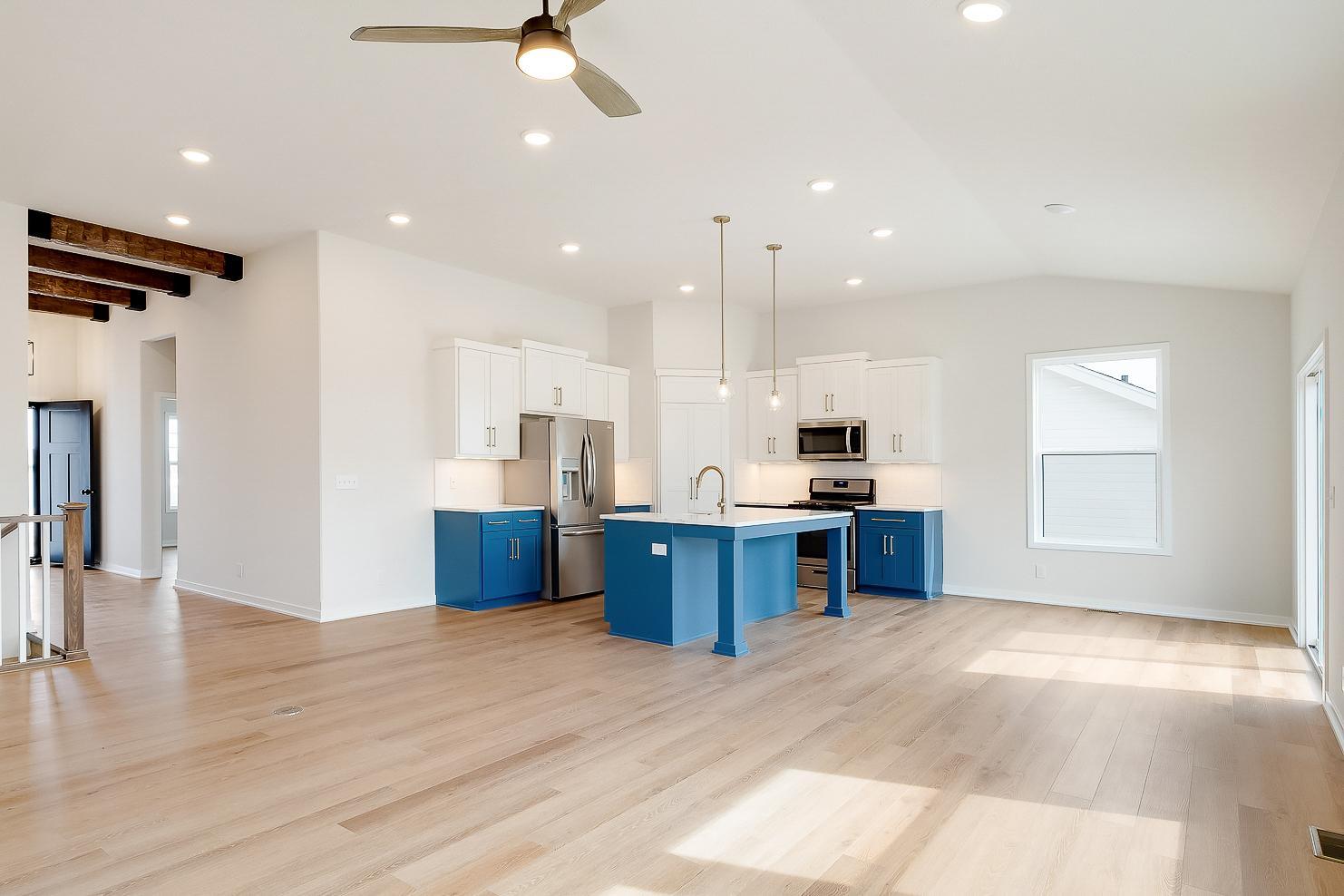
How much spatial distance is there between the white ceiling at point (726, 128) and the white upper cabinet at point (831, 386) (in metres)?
1.69

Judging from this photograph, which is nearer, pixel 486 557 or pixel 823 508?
pixel 486 557

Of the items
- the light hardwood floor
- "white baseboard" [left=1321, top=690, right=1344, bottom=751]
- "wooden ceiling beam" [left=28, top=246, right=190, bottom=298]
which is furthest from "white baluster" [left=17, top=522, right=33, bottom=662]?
"white baseboard" [left=1321, top=690, right=1344, bottom=751]

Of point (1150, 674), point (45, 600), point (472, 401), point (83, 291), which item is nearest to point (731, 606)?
point (1150, 674)

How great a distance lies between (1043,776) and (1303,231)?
353 cm

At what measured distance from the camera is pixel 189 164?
4680 millimetres

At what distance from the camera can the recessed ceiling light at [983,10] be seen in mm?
2721

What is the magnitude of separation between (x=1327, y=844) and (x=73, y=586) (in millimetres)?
6265

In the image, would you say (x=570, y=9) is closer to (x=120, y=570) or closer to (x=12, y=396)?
(x=12, y=396)

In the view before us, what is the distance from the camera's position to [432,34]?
2.51m

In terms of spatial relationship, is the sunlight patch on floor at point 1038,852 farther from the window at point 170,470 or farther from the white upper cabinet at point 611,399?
the window at point 170,470

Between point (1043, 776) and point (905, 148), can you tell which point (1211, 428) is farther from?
point (1043, 776)

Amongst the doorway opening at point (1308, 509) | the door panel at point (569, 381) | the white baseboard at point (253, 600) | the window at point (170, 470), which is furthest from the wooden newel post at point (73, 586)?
the doorway opening at point (1308, 509)

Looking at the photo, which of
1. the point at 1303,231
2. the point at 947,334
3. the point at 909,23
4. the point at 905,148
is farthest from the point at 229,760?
the point at 947,334

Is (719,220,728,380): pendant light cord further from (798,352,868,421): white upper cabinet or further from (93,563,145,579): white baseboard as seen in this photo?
(93,563,145,579): white baseboard
